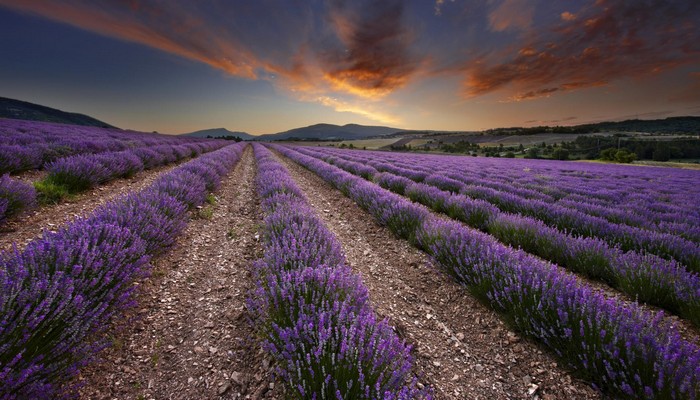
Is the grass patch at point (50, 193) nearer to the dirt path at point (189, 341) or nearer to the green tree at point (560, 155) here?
the dirt path at point (189, 341)

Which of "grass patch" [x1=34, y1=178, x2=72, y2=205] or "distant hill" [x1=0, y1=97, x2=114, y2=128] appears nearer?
"grass patch" [x1=34, y1=178, x2=72, y2=205]

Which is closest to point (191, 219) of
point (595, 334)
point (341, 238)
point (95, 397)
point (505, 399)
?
point (341, 238)

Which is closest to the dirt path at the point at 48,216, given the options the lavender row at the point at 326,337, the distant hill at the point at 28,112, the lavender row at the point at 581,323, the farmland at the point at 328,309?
the farmland at the point at 328,309

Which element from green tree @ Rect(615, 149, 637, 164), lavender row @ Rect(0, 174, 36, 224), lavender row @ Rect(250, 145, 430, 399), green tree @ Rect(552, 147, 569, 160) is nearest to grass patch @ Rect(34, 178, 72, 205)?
lavender row @ Rect(0, 174, 36, 224)

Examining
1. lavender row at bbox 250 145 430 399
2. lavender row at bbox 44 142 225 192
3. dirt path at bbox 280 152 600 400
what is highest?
lavender row at bbox 44 142 225 192

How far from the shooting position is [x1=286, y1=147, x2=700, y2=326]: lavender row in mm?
2461

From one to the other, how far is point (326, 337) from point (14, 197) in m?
4.87

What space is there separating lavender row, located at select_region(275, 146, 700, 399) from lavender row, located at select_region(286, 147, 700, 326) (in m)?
0.55

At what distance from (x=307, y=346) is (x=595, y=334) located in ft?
6.38

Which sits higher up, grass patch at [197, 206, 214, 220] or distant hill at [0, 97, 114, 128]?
distant hill at [0, 97, 114, 128]

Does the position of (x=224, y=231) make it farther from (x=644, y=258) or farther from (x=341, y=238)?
(x=644, y=258)

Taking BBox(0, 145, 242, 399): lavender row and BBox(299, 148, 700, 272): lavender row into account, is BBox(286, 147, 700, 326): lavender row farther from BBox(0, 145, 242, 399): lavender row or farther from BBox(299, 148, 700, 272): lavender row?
BBox(0, 145, 242, 399): lavender row

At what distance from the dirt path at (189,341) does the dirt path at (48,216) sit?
1615 millimetres

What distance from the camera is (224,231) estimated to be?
448 cm
